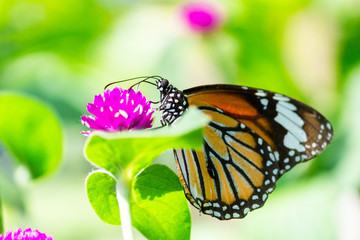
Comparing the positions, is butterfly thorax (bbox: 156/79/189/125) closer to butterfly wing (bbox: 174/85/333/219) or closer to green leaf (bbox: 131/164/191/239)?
butterfly wing (bbox: 174/85/333/219)

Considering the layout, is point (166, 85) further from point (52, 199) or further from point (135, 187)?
point (52, 199)

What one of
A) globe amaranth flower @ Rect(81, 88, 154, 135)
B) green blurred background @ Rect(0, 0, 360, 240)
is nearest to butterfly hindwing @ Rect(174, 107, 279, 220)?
globe amaranth flower @ Rect(81, 88, 154, 135)

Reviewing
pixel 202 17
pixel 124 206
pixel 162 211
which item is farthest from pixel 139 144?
pixel 202 17

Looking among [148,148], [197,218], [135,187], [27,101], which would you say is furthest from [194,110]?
[197,218]

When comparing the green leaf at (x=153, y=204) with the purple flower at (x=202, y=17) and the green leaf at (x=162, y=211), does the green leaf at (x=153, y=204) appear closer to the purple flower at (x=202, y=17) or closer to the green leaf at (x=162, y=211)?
the green leaf at (x=162, y=211)

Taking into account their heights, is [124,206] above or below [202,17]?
below

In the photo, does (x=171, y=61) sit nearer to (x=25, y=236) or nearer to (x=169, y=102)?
(x=169, y=102)
